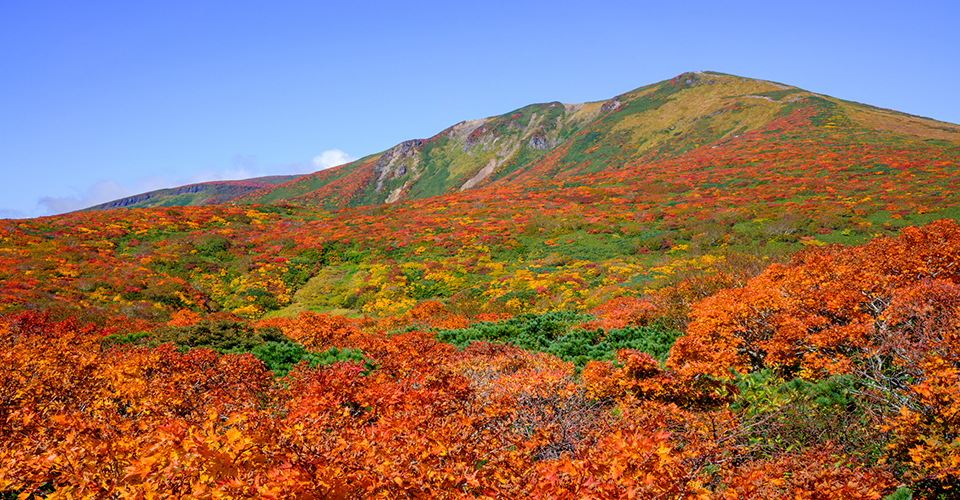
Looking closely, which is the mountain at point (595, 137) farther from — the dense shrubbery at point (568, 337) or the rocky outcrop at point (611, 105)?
the dense shrubbery at point (568, 337)

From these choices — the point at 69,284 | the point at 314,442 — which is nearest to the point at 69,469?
the point at 314,442

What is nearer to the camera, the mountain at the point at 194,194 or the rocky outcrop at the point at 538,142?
the rocky outcrop at the point at 538,142

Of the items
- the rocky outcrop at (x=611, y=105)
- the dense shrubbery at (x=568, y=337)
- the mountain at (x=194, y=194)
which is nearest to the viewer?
the dense shrubbery at (x=568, y=337)

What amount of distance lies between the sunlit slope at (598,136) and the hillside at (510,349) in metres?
24.3

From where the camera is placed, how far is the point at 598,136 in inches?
3644

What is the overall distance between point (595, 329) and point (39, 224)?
45.0m

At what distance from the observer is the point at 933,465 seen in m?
4.35

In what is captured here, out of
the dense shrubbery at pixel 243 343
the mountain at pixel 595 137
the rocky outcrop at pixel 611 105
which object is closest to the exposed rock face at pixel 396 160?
the mountain at pixel 595 137

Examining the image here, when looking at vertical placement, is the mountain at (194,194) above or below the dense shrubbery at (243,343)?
above

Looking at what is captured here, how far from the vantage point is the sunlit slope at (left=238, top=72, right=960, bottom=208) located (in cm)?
6141

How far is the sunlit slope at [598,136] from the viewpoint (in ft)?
201

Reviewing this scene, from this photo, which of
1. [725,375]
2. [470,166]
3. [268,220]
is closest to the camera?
[725,375]

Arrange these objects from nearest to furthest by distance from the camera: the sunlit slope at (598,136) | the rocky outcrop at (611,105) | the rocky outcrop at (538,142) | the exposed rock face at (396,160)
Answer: the sunlit slope at (598,136), the rocky outcrop at (538,142), the rocky outcrop at (611,105), the exposed rock face at (396,160)

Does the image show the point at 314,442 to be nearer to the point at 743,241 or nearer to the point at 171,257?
the point at 743,241
